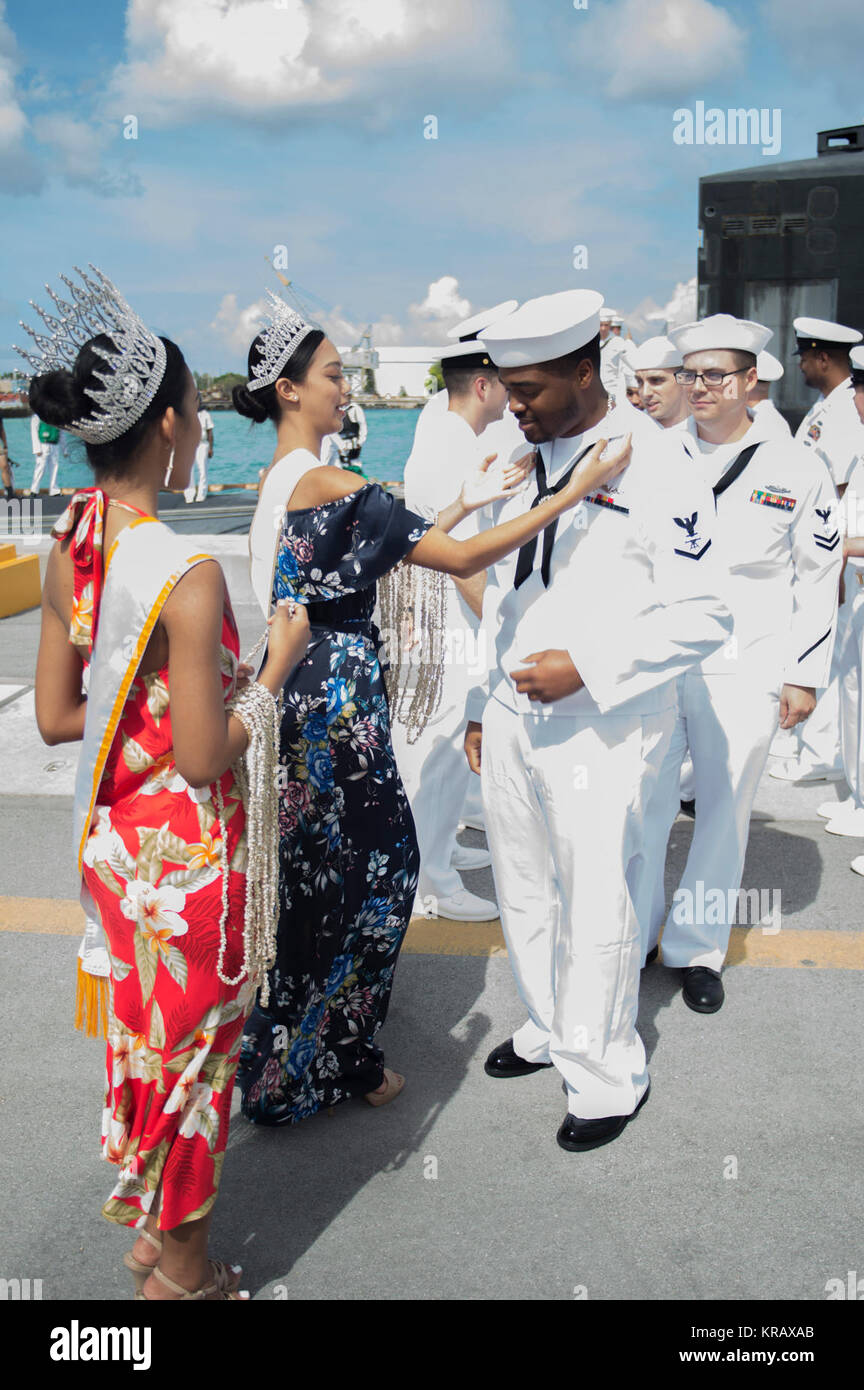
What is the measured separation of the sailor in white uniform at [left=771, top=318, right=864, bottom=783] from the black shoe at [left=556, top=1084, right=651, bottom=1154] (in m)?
2.87

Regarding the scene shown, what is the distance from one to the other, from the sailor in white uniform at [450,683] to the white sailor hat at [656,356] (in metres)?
1.32

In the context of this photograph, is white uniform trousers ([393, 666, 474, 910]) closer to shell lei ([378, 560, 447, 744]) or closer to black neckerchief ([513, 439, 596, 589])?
shell lei ([378, 560, 447, 744])

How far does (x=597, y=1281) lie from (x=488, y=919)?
1817 millimetres

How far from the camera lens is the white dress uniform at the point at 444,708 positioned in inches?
159

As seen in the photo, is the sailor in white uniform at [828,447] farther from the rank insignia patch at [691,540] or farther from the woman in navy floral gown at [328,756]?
the woman in navy floral gown at [328,756]

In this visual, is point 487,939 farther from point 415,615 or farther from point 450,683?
point 415,615

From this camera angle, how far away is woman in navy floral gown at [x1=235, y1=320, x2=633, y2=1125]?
8.85ft

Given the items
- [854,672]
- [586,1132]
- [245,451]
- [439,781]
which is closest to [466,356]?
[439,781]

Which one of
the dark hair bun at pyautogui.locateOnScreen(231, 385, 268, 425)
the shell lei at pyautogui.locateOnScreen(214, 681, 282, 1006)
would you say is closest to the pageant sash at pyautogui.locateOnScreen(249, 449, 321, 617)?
the dark hair bun at pyautogui.locateOnScreen(231, 385, 268, 425)

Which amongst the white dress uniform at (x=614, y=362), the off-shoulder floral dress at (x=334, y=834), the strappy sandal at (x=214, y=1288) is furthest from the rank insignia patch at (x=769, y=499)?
the strappy sandal at (x=214, y=1288)
